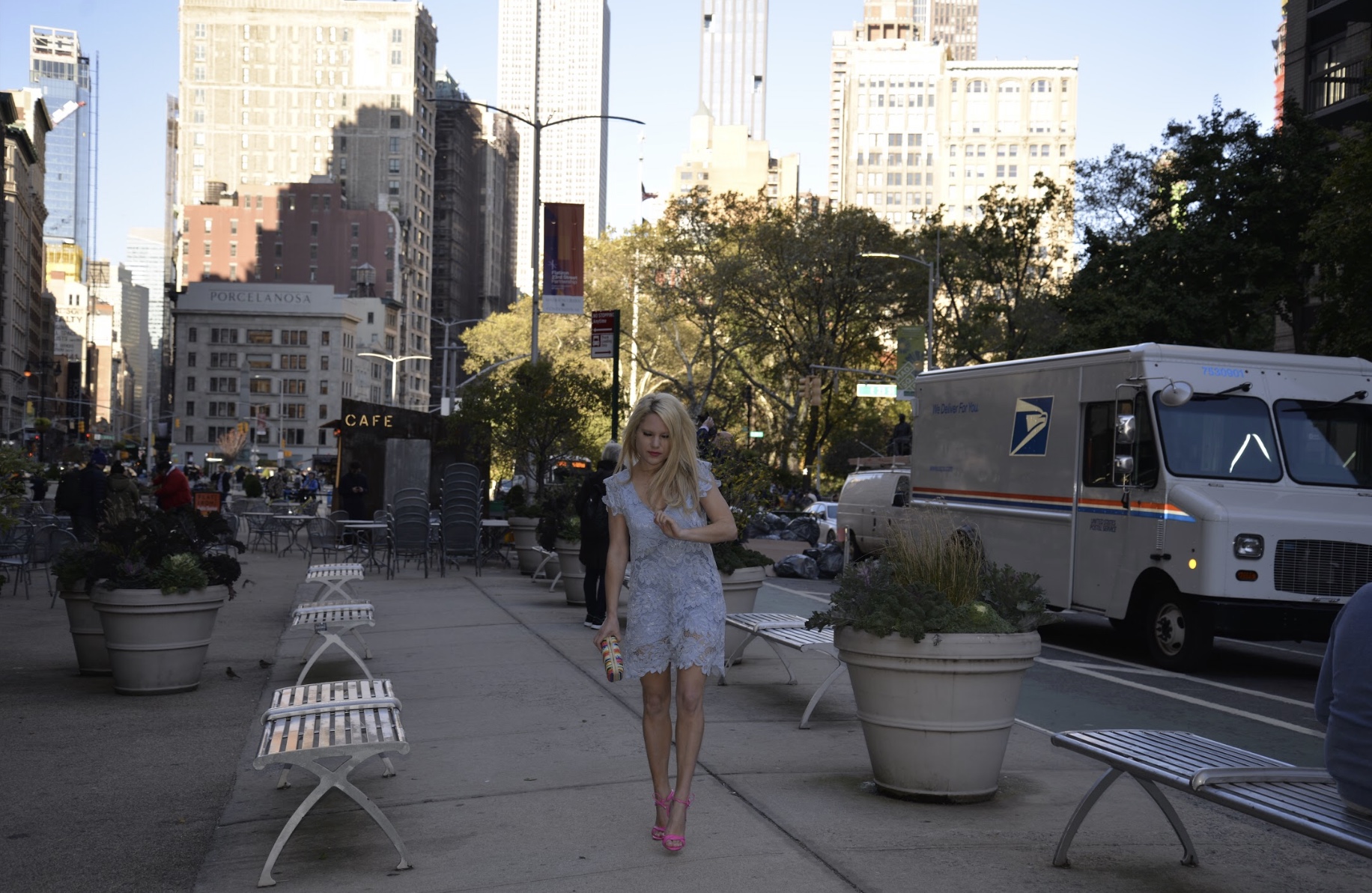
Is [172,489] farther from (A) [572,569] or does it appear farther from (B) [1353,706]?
(B) [1353,706]

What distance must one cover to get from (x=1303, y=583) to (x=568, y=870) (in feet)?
29.5

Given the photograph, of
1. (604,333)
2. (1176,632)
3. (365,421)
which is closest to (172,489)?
(604,333)

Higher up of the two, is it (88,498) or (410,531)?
(88,498)

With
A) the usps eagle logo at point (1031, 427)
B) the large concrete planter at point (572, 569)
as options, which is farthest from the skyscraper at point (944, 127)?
the large concrete planter at point (572, 569)

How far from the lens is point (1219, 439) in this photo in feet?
42.1

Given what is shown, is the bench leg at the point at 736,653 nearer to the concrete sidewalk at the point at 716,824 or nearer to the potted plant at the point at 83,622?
the concrete sidewalk at the point at 716,824

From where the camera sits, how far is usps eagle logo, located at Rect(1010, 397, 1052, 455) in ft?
47.8

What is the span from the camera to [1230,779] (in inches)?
183

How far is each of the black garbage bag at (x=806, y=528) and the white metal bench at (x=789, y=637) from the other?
23209mm

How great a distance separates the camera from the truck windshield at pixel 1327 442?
12.9m

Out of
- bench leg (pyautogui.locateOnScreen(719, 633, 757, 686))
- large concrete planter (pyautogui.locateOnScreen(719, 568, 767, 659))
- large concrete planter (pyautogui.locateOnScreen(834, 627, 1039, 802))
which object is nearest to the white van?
large concrete planter (pyautogui.locateOnScreen(719, 568, 767, 659))

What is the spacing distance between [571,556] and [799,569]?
799 cm

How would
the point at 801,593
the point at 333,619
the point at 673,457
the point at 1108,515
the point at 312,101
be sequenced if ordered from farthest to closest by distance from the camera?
the point at 312,101 < the point at 801,593 < the point at 1108,515 < the point at 333,619 < the point at 673,457

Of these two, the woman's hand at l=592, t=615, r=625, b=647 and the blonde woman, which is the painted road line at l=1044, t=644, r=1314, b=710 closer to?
the blonde woman
